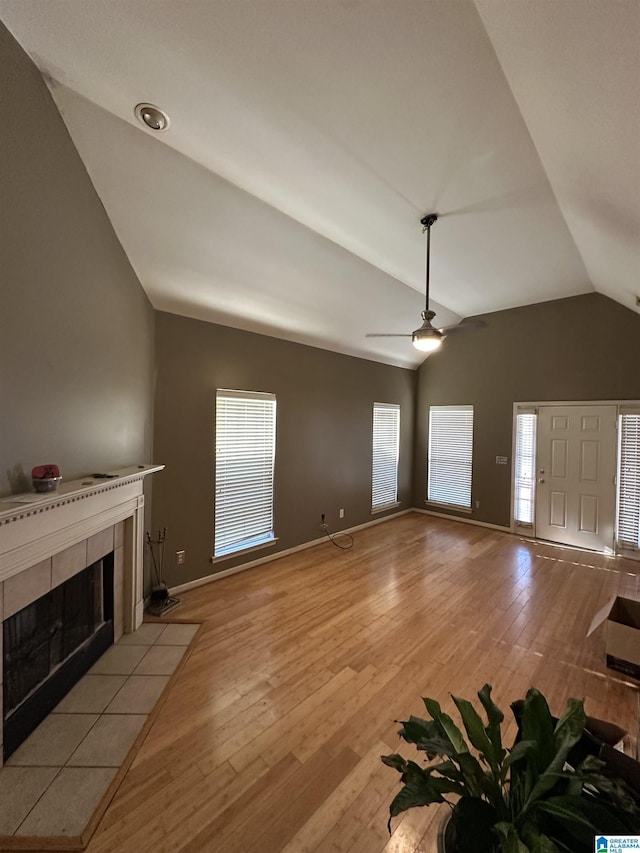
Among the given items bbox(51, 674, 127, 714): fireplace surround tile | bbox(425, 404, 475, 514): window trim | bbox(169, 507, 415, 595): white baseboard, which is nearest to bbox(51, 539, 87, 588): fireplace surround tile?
bbox(51, 674, 127, 714): fireplace surround tile

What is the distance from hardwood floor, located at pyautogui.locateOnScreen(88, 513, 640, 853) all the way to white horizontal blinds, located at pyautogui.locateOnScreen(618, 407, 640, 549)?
0.39 metres

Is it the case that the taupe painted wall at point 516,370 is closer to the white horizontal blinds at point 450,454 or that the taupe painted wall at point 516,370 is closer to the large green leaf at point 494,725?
the white horizontal blinds at point 450,454

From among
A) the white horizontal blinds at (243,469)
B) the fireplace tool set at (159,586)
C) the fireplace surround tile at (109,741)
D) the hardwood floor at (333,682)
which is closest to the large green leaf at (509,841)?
the hardwood floor at (333,682)

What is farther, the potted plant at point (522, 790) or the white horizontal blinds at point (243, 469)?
the white horizontal blinds at point (243, 469)

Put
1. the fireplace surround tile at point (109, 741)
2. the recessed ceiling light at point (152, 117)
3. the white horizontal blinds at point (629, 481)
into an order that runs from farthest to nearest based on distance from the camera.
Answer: the white horizontal blinds at point (629, 481) → the recessed ceiling light at point (152, 117) → the fireplace surround tile at point (109, 741)

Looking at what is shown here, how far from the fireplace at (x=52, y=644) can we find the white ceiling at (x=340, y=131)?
2.50 metres

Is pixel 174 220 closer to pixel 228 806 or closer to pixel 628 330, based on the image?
pixel 228 806

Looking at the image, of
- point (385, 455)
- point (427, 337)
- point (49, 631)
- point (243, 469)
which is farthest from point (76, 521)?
point (385, 455)

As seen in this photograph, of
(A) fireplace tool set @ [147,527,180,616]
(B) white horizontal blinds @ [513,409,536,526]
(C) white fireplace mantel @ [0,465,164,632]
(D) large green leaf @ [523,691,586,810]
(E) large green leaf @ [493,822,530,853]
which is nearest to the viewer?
(E) large green leaf @ [493,822,530,853]

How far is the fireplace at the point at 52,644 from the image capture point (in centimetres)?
173

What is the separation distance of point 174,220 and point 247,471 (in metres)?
2.53

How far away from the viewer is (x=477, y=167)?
2.18m

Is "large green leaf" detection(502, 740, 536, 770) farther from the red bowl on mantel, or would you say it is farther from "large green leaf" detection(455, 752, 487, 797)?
the red bowl on mantel

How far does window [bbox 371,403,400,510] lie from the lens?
578 cm
